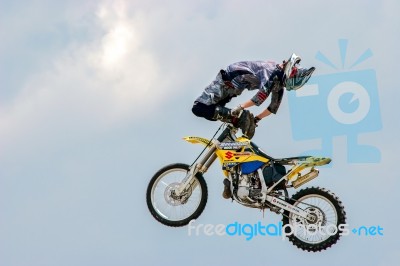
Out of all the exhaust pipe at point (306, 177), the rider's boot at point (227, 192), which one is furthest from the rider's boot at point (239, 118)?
the exhaust pipe at point (306, 177)

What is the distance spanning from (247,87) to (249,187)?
2.54 meters

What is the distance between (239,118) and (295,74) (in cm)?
174

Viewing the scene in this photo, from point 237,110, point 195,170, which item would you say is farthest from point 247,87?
point 195,170

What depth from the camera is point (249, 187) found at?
2159 centimetres

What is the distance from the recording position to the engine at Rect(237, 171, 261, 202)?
846 inches

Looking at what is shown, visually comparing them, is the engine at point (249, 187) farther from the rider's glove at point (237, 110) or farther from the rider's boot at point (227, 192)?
the rider's glove at point (237, 110)

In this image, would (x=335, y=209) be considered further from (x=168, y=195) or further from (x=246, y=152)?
(x=168, y=195)

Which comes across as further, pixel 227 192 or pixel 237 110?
pixel 237 110

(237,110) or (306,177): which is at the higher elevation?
(237,110)

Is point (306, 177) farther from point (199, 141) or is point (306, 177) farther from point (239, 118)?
point (199, 141)

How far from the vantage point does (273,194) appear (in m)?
21.5

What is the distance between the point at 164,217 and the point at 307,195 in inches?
143

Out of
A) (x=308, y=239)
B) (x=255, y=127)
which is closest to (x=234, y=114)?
(x=255, y=127)

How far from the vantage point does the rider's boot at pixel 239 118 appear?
22.1 metres
